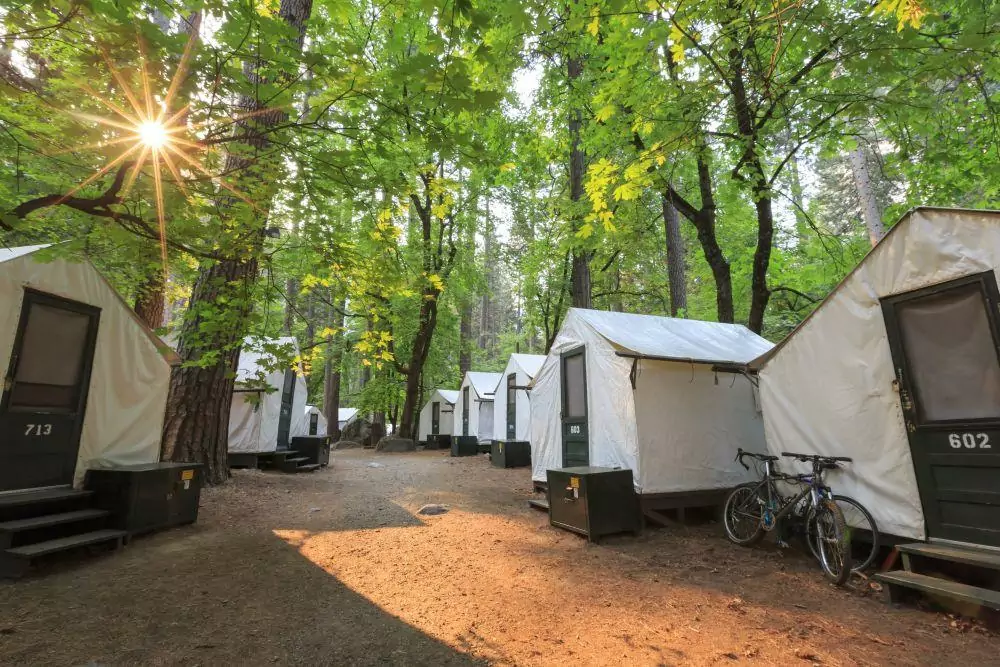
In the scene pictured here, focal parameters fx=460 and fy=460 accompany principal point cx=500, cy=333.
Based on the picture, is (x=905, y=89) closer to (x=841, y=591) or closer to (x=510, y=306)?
(x=841, y=591)

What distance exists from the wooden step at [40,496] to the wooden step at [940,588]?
7050 mm

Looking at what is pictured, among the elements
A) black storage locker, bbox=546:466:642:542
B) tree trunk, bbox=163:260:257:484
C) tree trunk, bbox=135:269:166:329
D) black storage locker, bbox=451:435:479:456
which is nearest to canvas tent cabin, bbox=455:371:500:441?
black storage locker, bbox=451:435:479:456

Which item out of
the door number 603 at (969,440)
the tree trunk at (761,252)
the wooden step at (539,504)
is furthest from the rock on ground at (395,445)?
the door number 603 at (969,440)

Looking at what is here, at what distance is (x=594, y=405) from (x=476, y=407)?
484 inches

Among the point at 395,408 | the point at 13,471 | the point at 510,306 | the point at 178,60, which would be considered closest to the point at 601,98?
the point at 178,60

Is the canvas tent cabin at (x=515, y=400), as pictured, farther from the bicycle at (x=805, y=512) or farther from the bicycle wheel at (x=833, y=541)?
the bicycle wheel at (x=833, y=541)

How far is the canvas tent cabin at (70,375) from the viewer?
4.29 metres

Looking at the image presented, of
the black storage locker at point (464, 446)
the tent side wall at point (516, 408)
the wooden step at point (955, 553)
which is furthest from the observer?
the black storage locker at point (464, 446)

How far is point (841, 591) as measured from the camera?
3.81 metres

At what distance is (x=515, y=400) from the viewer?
15.6 metres

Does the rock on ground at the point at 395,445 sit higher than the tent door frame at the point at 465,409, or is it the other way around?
the tent door frame at the point at 465,409

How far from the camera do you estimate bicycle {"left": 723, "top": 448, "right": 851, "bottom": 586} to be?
399cm

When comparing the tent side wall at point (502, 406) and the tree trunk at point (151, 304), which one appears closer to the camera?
the tree trunk at point (151, 304)

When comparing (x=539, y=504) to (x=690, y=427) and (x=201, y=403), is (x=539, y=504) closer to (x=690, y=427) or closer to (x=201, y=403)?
(x=690, y=427)
